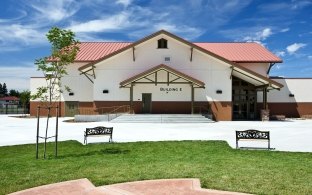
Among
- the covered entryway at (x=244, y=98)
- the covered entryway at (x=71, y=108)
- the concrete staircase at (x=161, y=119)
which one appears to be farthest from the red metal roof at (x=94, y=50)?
the covered entryway at (x=244, y=98)

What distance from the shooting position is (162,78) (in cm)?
3212

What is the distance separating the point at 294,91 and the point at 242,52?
24.2 ft

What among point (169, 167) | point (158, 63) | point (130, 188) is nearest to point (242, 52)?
point (158, 63)

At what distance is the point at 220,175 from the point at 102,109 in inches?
997

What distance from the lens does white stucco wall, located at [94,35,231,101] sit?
1268 inches

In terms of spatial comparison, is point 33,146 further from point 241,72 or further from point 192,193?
point 241,72

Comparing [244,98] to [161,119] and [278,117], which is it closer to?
[278,117]

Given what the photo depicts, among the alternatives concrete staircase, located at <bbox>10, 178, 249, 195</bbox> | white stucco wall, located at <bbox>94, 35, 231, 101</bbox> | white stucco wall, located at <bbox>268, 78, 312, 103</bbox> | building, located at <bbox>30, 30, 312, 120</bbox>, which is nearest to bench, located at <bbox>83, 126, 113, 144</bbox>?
concrete staircase, located at <bbox>10, 178, 249, 195</bbox>

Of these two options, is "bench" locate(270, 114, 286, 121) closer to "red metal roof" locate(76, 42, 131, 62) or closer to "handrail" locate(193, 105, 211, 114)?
"handrail" locate(193, 105, 211, 114)

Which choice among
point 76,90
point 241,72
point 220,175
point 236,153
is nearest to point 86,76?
point 76,90

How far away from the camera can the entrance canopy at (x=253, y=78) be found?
98.6 ft

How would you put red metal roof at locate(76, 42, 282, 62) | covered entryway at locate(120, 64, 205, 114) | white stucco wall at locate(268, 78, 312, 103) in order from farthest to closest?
red metal roof at locate(76, 42, 282, 62)
white stucco wall at locate(268, 78, 312, 103)
covered entryway at locate(120, 64, 205, 114)

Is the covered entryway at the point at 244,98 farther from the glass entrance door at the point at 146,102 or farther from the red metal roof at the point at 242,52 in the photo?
the glass entrance door at the point at 146,102

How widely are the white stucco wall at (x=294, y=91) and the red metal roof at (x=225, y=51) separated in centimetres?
284
